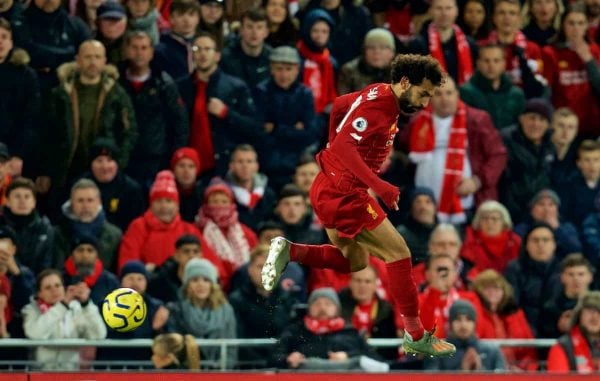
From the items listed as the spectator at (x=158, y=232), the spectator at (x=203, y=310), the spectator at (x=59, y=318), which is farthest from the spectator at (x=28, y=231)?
the spectator at (x=203, y=310)

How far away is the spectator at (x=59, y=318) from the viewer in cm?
1479

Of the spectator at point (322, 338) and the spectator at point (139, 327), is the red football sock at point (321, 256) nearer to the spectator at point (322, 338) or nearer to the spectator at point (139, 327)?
the spectator at point (322, 338)

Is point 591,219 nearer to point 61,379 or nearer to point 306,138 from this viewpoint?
point 306,138

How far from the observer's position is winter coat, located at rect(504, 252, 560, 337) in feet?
53.5

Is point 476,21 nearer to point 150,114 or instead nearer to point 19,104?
point 150,114

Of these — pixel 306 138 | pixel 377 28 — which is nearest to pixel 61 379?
pixel 306 138

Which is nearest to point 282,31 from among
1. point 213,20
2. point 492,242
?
point 213,20

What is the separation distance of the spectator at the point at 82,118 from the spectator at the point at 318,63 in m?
1.85

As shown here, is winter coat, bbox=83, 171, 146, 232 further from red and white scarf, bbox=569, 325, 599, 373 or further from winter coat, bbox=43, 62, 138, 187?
red and white scarf, bbox=569, 325, 599, 373

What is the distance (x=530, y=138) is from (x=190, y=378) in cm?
525

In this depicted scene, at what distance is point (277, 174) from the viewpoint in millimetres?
17203

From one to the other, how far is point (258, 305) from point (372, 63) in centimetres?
296

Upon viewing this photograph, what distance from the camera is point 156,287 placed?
51.5ft

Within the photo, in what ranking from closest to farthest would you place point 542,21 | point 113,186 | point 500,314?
point 500,314 → point 113,186 → point 542,21
